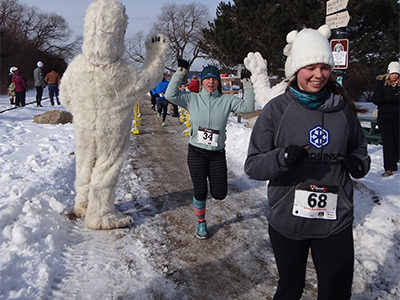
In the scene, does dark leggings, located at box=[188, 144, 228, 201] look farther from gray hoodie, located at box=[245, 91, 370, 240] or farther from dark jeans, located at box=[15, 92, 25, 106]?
dark jeans, located at box=[15, 92, 25, 106]

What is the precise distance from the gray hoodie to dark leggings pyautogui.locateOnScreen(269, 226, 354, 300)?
0.06 metres

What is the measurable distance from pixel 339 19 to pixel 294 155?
14.6ft

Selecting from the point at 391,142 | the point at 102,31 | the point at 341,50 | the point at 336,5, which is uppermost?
the point at 336,5

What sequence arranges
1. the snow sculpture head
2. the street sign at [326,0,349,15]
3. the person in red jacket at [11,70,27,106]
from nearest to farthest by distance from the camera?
the snow sculpture head, the street sign at [326,0,349,15], the person in red jacket at [11,70,27,106]

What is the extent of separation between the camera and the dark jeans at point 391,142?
20.2 ft

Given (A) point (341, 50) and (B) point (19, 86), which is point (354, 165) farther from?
(B) point (19, 86)

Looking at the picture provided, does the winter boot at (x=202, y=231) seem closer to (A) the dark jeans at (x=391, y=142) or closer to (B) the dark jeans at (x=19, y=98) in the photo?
(A) the dark jeans at (x=391, y=142)

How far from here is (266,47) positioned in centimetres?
1805

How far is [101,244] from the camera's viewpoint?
12.1 feet

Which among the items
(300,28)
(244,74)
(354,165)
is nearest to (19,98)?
(300,28)

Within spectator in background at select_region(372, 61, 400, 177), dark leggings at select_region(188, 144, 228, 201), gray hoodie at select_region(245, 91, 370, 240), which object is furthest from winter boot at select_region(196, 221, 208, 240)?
spectator in background at select_region(372, 61, 400, 177)

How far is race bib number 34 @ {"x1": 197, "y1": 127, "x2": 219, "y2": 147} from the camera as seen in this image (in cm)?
381

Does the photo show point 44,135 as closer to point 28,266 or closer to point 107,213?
point 107,213

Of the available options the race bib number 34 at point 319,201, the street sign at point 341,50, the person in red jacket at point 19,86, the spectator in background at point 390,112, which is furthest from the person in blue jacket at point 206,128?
the person in red jacket at point 19,86
